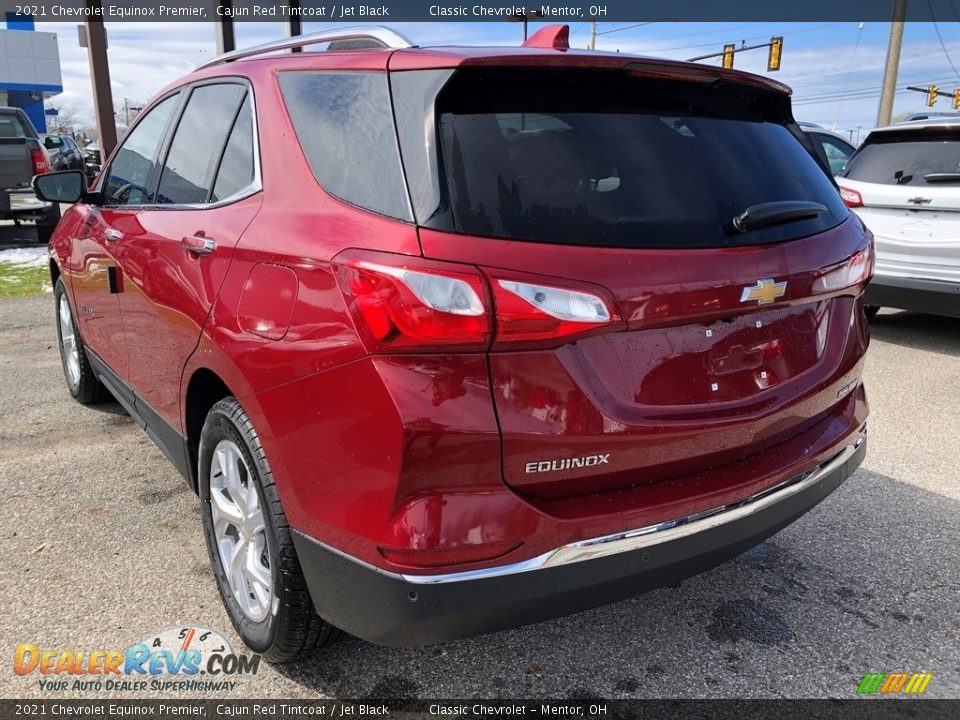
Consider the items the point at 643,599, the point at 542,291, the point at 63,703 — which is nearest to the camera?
the point at 542,291

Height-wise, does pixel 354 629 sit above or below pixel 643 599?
above

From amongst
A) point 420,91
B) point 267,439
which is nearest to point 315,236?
point 420,91

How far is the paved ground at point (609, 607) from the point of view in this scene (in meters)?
2.31

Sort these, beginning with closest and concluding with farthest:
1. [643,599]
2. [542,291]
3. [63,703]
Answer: [542,291] < [63,703] < [643,599]

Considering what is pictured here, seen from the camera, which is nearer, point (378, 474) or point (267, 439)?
point (378, 474)

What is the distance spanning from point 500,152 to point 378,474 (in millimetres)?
797

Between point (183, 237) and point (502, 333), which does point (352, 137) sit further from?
point (183, 237)

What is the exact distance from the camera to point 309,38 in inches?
98.8

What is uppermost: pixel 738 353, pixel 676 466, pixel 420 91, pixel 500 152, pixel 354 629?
pixel 420 91

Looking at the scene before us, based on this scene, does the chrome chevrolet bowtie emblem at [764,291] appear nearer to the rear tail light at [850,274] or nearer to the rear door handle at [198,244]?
the rear tail light at [850,274]

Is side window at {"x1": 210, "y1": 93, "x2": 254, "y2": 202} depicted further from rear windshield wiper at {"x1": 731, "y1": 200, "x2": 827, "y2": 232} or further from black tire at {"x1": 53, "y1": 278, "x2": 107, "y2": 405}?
black tire at {"x1": 53, "y1": 278, "x2": 107, "y2": 405}

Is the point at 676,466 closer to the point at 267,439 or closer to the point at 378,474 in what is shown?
the point at 378,474

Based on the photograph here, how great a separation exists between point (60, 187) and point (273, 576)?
2740 mm

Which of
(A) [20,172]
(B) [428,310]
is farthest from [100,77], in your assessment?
(B) [428,310]
